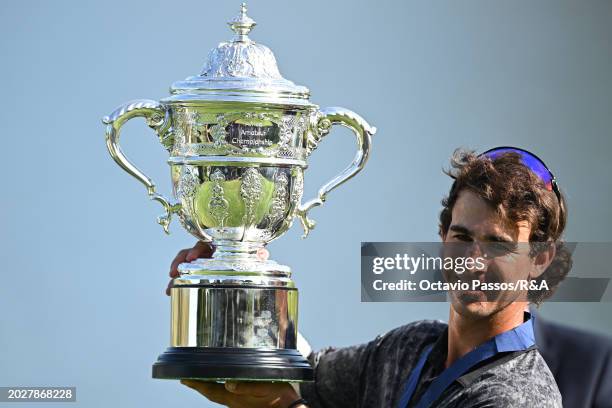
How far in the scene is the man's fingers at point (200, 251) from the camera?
282cm

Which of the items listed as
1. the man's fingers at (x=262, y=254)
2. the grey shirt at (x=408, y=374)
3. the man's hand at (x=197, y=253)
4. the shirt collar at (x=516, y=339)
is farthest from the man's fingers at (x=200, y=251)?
the shirt collar at (x=516, y=339)

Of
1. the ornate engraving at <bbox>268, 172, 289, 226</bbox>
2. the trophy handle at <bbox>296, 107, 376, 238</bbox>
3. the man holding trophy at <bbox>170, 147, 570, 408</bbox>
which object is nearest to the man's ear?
the man holding trophy at <bbox>170, 147, 570, 408</bbox>

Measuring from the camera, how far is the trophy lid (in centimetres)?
258

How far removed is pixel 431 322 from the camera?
291 cm

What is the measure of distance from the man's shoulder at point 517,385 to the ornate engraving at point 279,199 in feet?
1.43

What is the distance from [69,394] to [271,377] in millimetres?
1411

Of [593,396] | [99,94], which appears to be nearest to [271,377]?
[593,396]

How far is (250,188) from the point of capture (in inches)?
102

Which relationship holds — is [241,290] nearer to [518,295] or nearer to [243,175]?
[243,175]

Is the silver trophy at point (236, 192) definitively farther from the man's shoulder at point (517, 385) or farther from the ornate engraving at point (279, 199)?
the man's shoulder at point (517, 385)

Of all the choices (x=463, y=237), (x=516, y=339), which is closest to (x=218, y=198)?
(x=463, y=237)

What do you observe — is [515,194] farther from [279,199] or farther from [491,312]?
[279,199]

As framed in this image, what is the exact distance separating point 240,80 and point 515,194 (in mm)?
510

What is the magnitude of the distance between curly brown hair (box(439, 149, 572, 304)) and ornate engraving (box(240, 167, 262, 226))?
14.5 inches
